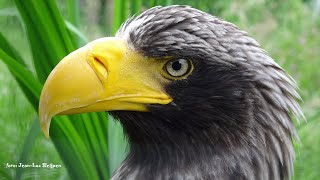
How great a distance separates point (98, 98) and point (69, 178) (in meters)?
0.80

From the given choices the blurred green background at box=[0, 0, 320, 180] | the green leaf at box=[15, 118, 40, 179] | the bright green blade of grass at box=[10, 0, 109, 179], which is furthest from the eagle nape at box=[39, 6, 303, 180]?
the green leaf at box=[15, 118, 40, 179]

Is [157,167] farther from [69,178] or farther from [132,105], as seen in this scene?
[69,178]

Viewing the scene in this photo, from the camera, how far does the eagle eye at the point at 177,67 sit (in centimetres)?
208

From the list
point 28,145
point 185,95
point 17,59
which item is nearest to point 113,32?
point 17,59

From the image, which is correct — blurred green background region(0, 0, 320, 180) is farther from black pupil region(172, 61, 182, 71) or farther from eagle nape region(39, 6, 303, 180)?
black pupil region(172, 61, 182, 71)

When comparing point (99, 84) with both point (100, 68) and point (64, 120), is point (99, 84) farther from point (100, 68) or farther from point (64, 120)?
point (64, 120)

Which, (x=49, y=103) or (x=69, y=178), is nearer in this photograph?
(x=49, y=103)

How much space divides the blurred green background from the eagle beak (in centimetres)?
55

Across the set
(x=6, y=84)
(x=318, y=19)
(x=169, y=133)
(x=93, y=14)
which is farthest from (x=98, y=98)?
(x=318, y=19)

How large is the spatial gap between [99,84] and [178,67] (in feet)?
0.74

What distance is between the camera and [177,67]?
6.85 feet

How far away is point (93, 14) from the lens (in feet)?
14.6

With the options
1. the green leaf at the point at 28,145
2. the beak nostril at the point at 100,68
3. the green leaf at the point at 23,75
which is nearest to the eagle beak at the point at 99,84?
the beak nostril at the point at 100,68

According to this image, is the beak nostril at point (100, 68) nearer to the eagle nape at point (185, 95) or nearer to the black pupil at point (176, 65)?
the eagle nape at point (185, 95)
